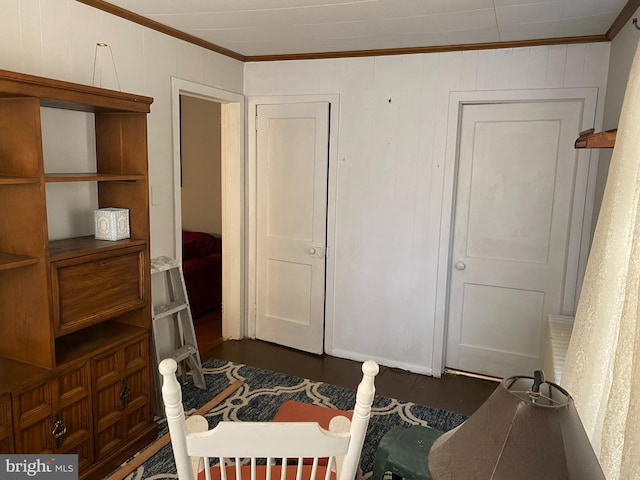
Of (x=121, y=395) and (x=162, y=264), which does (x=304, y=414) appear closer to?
(x=121, y=395)

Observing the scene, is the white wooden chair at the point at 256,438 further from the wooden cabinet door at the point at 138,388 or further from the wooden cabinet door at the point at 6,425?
the wooden cabinet door at the point at 138,388

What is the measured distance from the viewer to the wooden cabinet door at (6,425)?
6.15 feet

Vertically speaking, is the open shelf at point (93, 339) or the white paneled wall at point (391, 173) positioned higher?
the white paneled wall at point (391, 173)

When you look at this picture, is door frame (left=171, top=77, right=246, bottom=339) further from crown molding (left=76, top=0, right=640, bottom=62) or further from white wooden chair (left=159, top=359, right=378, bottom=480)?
white wooden chair (left=159, top=359, right=378, bottom=480)

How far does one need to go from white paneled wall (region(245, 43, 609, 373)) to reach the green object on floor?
59.5 inches

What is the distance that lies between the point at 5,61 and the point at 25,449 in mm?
1676

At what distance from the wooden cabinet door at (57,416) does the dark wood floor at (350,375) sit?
1.60m

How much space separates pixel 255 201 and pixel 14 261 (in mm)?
2226

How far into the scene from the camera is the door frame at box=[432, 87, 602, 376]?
10.1 feet

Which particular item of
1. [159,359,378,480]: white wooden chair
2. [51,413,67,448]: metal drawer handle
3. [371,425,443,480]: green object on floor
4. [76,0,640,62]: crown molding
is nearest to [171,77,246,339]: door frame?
[76,0,640,62]: crown molding

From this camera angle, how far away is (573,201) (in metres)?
3.17

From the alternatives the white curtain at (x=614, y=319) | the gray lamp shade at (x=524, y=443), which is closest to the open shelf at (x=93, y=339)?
the gray lamp shade at (x=524, y=443)

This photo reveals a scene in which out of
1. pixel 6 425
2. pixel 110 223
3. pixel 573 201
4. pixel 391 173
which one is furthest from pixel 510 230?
pixel 6 425

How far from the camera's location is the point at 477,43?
316 centimetres
